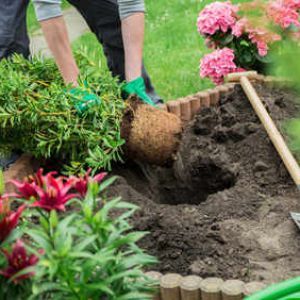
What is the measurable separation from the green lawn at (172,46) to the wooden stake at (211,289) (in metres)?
2.27

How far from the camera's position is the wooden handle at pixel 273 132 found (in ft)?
9.14

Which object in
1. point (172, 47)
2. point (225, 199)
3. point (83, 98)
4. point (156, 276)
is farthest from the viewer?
point (172, 47)

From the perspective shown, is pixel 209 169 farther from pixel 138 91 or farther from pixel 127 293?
pixel 127 293

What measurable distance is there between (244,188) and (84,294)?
1603 millimetres

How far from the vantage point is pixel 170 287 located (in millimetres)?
2127

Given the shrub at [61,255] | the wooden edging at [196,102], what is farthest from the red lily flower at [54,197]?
the wooden edging at [196,102]

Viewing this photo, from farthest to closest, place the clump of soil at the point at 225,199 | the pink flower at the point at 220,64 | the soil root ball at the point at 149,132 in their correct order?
the pink flower at the point at 220,64
the soil root ball at the point at 149,132
the clump of soil at the point at 225,199

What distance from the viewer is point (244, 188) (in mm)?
2918

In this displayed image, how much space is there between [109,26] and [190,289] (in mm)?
2312

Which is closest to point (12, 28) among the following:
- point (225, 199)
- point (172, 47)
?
point (225, 199)

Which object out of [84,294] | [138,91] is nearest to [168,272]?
[84,294]

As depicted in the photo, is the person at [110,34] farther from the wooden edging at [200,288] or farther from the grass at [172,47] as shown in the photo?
the wooden edging at [200,288]

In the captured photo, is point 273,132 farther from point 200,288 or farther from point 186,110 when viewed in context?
point 200,288

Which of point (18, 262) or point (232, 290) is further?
point (232, 290)
